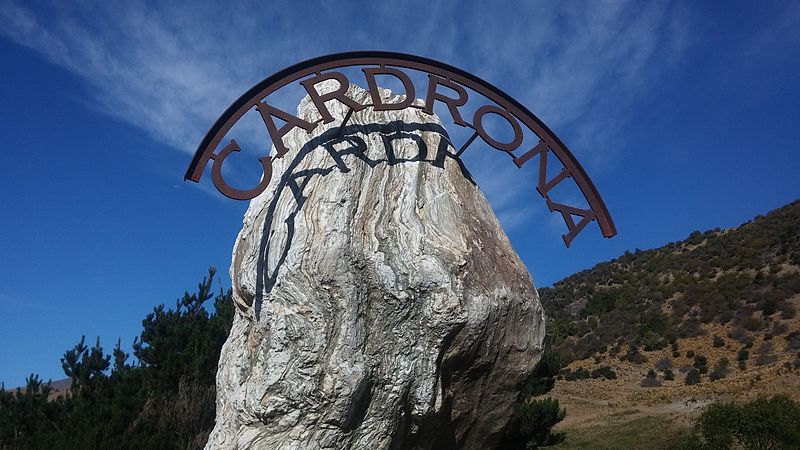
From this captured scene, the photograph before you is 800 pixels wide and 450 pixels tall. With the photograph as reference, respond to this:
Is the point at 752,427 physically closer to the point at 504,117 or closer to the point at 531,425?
the point at 531,425

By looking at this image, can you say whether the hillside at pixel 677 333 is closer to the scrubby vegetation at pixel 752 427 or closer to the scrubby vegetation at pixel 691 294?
the scrubby vegetation at pixel 691 294

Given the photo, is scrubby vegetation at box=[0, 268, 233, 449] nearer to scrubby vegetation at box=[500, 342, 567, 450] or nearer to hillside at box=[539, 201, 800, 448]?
scrubby vegetation at box=[500, 342, 567, 450]

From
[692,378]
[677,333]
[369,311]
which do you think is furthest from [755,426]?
[677,333]

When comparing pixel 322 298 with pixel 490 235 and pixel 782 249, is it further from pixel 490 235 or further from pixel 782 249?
pixel 782 249

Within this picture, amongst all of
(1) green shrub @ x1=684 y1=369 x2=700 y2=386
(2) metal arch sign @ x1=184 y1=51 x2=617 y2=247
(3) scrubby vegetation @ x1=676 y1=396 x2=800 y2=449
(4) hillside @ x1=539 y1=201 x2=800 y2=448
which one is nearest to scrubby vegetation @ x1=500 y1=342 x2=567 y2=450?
(3) scrubby vegetation @ x1=676 y1=396 x2=800 y2=449

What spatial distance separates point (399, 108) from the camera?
6.17 m

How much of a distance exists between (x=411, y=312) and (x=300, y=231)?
116 cm

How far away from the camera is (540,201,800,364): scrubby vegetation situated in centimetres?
3356

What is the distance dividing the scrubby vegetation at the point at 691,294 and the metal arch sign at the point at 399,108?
85.8ft

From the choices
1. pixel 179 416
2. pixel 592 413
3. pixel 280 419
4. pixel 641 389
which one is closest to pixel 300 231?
pixel 280 419

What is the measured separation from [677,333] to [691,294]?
388 cm

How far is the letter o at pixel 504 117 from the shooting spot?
6.56m

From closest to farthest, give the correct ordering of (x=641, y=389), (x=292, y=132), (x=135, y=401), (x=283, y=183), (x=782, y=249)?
(x=283, y=183)
(x=292, y=132)
(x=135, y=401)
(x=641, y=389)
(x=782, y=249)

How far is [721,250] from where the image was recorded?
4291cm
